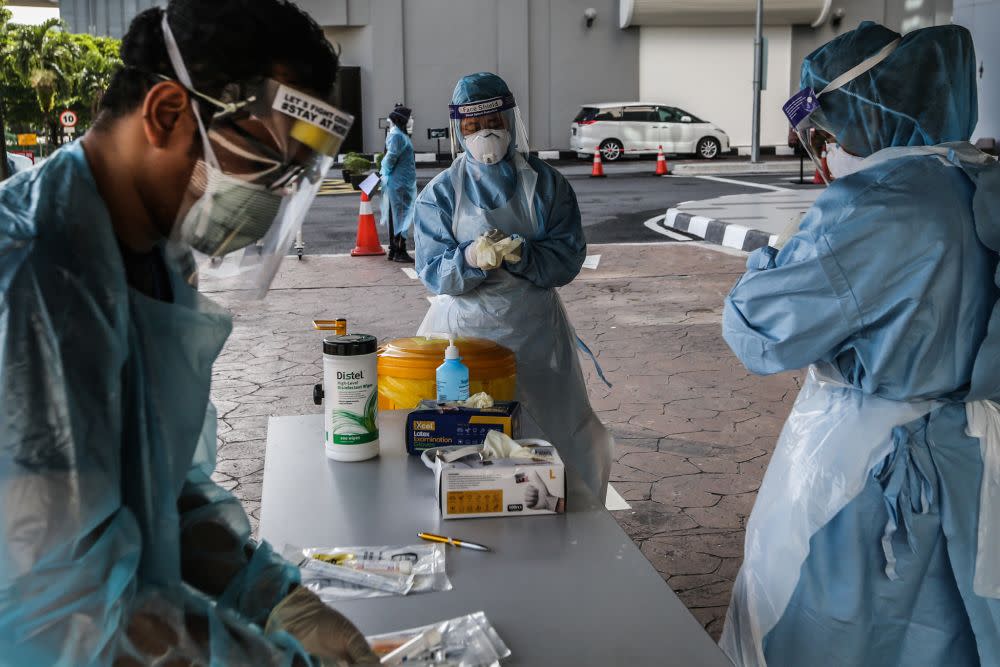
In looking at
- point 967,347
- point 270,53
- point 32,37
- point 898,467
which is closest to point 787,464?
point 898,467

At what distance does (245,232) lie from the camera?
1.36 meters

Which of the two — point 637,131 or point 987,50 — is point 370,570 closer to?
point 987,50

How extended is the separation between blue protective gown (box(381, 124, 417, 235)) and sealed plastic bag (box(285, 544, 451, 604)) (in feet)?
29.3

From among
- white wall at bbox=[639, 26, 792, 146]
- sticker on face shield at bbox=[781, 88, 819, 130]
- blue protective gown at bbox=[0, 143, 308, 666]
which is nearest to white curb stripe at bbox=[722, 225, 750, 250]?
sticker on face shield at bbox=[781, 88, 819, 130]

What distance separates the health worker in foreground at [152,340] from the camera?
1005 mm

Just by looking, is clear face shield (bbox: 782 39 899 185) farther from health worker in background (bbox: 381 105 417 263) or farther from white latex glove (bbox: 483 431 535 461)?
health worker in background (bbox: 381 105 417 263)

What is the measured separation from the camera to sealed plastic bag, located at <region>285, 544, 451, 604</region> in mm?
1688

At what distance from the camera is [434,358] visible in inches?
104

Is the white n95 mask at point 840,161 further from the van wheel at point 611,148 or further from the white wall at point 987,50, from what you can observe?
the van wheel at point 611,148

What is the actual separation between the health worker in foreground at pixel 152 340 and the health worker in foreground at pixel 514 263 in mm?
2004

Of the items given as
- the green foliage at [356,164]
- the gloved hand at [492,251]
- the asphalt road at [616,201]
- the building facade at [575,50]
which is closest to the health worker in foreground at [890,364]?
the gloved hand at [492,251]

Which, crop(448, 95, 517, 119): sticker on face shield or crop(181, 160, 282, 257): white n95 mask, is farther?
crop(448, 95, 517, 119): sticker on face shield

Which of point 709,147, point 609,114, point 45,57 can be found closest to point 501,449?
point 609,114

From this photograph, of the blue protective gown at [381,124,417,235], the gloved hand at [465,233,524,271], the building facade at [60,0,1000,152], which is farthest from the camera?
the building facade at [60,0,1000,152]
